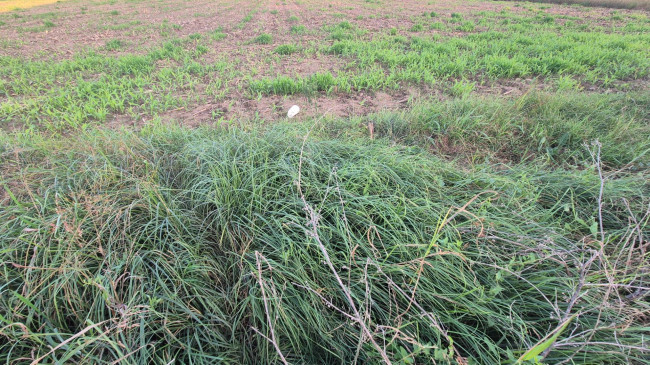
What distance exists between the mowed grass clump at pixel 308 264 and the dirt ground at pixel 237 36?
61.8 inches

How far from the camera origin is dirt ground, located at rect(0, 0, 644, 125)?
3.46 meters

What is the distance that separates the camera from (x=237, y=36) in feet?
22.0

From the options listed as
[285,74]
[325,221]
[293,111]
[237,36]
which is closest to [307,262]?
[325,221]

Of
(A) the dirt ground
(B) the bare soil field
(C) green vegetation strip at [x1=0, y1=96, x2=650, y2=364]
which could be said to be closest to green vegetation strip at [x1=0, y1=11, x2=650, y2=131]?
(B) the bare soil field

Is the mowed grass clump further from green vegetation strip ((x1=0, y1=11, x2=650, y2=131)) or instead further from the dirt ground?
green vegetation strip ((x1=0, y1=11, x2=650, y2=131))

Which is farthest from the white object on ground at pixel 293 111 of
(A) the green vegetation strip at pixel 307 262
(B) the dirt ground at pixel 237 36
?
(A) the green vegetation strip at pixel 307 262

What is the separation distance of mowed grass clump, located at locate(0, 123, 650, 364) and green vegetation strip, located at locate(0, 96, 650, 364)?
0.04 feet

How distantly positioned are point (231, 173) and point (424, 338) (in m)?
1.58

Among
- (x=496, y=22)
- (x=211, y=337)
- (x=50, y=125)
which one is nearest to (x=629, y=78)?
(x=496, y=22)

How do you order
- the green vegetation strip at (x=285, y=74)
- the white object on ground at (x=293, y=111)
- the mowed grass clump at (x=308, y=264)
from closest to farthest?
the mowed grass clump at (x=308, y=264), the white object on ground at (x=293, y=111), the green vegetation strip at (x=285, y=74)

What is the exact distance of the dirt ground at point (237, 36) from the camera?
3.46 meters

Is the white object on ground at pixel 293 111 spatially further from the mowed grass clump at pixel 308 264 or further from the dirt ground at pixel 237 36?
the mowed grass clump at pixel 308 264

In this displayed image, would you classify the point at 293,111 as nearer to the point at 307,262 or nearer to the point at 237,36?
the point at 307,262

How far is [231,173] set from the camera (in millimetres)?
1968
